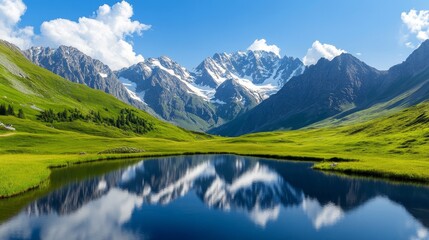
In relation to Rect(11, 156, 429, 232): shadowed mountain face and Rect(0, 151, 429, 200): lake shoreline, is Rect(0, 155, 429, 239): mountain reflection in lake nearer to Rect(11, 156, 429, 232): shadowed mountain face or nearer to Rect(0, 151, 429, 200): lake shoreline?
Rect(11, 156, 429, 232): shadowed mountain face

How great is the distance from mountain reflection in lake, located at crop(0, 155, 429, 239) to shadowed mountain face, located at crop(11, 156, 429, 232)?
14 cm

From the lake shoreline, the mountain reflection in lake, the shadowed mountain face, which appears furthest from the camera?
the lake shoreline

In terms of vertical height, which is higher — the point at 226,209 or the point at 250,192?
the point at 250,192

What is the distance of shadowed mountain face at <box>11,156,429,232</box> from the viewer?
50.8 metres

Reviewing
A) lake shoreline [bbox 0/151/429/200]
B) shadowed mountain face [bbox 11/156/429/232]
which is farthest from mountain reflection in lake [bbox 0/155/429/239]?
lake shoreline [bbox 0/151/429/200]

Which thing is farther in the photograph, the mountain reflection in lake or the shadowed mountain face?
the shadowed mountain face

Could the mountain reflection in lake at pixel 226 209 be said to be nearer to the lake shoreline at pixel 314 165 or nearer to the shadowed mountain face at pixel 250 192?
the shadowed mountain face at pixel 250 192

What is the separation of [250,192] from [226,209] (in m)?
16.0

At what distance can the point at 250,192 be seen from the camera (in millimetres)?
69125

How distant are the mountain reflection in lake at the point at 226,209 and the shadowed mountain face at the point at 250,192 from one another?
138 mm

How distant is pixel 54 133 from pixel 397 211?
5208 inches

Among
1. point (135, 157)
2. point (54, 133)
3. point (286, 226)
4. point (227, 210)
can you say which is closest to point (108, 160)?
point (135, 157)

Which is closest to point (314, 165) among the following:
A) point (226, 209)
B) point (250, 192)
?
point (250, 192)

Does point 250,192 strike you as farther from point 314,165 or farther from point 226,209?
point 314,165
